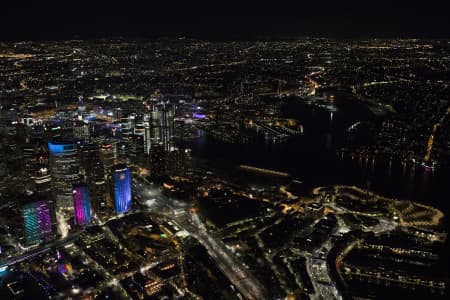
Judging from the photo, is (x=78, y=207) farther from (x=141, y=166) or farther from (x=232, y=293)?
(x=232, y=293)

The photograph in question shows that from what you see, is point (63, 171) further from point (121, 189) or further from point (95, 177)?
point (121, 189)

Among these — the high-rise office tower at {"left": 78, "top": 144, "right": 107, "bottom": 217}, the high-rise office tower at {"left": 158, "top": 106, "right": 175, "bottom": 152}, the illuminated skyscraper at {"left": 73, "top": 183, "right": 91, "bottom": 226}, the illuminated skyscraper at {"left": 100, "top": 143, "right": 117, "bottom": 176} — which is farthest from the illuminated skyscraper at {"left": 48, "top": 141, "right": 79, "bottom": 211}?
the high-rise office tower at {"left": 158, "top": 106, "right": 175, "bottom": 152}

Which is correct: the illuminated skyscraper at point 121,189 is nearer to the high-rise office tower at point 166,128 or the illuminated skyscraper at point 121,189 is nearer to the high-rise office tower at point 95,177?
the high-rise office tower at point 95,177

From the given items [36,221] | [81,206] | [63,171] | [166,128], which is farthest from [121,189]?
[166,128]

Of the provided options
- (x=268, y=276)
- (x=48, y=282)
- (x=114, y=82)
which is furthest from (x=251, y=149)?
(x=114, y=82)

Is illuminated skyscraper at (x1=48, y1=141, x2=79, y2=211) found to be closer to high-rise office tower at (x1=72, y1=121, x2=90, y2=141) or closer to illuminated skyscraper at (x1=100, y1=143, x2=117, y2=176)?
illuminated skyscraper at (x1=100, y1=143, x2=117, y2=176)
